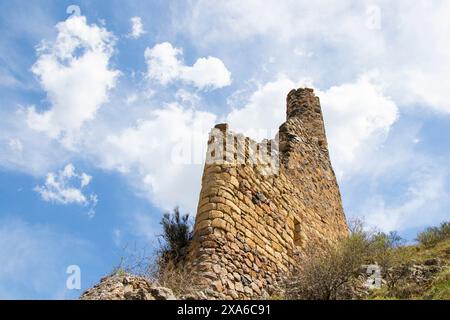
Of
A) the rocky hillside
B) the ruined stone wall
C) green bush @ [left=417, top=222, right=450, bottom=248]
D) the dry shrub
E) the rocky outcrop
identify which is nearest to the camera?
the rocky outcrop

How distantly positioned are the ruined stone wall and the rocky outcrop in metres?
1.17

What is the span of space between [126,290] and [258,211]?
3.61 meters

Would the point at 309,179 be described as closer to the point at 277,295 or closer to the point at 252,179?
the point at 252,179

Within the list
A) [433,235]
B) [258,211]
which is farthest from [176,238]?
[433,235]

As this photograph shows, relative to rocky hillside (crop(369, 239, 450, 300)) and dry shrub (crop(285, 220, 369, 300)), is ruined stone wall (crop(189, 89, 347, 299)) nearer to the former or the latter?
dry shrub (crop(285, 220, 369, 300))

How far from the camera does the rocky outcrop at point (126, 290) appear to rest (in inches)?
226

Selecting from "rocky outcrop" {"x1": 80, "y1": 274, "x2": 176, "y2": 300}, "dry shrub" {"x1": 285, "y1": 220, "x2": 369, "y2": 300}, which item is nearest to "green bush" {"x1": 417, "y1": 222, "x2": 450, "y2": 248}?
"dry shrub" {"x1": 285, "y1": 220, "x2": 369, "y2": 300}

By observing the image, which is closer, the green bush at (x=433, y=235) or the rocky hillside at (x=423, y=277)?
the rocky hillside at (x=423, y=277)

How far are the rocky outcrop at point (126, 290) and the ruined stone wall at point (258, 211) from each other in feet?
3.83

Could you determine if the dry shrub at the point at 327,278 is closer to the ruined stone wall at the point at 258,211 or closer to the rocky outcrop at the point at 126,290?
the ruined stone wall at the point at 258,211

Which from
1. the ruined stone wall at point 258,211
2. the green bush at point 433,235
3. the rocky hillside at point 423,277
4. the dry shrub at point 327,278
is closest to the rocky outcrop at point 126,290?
the ruined stone wall at point 258,211

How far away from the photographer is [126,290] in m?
5.94

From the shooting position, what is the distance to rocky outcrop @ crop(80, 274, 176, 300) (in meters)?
5.73
